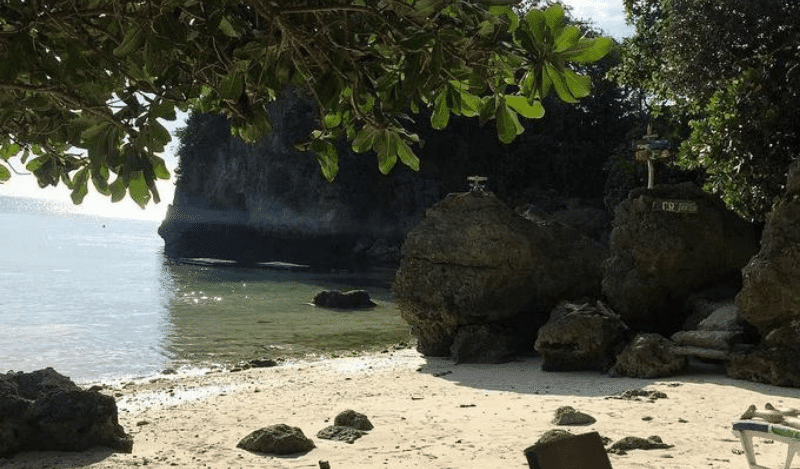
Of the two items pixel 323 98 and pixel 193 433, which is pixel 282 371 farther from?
pixel 323 98

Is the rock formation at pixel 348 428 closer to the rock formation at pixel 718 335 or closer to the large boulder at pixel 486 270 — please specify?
the rock formation at pixel 718 335

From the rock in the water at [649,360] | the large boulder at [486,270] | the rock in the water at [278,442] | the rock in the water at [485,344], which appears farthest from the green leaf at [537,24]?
the large boulder at [486,270]

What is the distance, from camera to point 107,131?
2.34 m

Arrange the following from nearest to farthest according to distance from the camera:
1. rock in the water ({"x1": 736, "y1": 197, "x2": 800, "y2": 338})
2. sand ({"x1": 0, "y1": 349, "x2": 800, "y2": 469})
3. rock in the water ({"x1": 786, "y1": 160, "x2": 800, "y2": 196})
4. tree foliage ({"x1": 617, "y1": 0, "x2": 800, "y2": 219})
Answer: sand ({"x1": 0, "y1": 349, "x2": 800, "y2": 469}), rock in the water ({"x1": 736, "y1": 197, "x2": 800, "y2": 338}), rock in the water ({"x1": 786, "y1": 160, "x2": 800, "y2": 196}), tree foliage ({"x1": 617, "y1": 0, "x2": 800, "y2": 219})

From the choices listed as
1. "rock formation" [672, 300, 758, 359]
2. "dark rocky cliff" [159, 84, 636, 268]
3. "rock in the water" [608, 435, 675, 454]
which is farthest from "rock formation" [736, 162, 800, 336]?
"dark rocky cliff" [159, 84, 636, 268]

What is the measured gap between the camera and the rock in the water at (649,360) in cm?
1092

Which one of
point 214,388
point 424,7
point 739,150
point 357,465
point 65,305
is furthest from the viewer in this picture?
point 65,305

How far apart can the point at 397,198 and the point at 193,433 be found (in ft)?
133

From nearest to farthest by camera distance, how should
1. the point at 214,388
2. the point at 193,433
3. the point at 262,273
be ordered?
the point at 193,433
the point at 214,388
the point at 262,273

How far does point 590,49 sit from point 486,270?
12411 mm

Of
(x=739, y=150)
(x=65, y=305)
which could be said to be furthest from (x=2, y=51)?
(x=65, y=305)

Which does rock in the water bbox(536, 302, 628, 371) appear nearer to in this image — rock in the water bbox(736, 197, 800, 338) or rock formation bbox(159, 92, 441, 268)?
rock in the water bbox(736, 197, 800, 338)

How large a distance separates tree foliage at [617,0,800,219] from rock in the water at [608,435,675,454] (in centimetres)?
595

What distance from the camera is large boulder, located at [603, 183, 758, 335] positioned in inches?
499
